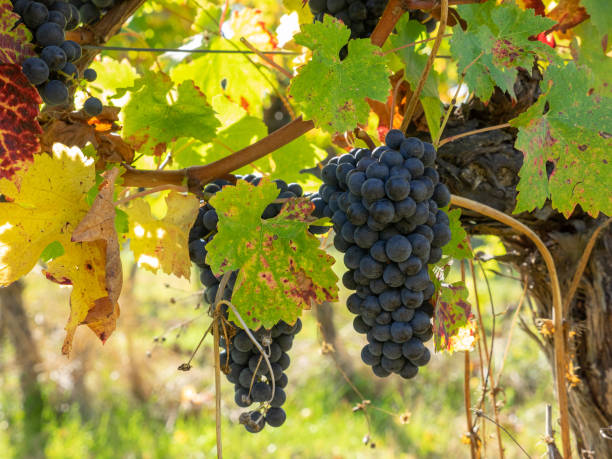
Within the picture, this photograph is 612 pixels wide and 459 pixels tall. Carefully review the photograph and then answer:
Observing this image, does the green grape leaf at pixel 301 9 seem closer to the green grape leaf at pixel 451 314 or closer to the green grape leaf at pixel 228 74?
the green grape leaf at pixel 228 74

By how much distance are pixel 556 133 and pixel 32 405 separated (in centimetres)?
419

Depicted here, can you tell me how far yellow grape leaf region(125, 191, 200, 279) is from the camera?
0.84m

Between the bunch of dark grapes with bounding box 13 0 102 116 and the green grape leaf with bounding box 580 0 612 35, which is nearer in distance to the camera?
the bunch of dark grapes with bounding box 13 0 102 116

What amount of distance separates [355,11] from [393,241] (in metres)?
0.46

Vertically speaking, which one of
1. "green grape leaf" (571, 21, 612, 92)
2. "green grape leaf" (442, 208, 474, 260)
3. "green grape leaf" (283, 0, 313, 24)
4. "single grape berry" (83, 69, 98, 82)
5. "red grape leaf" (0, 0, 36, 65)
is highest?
"green grape leaf" (283, 0, 313, 24)

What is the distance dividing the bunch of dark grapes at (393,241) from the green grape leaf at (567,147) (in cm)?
18

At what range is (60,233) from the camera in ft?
2.56

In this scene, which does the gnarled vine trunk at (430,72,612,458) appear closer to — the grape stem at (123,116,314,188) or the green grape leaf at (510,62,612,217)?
the green grape leaf at (510,62,612,217)

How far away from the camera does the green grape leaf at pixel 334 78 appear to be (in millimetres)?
802

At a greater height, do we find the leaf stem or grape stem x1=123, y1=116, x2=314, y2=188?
the leaf stem

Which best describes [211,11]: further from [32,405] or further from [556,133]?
[32,405]

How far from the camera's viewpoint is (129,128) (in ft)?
3.27

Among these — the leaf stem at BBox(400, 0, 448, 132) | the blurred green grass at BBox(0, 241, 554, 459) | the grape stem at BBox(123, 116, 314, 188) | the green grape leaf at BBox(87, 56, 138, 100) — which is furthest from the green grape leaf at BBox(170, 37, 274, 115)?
the blurred green grass at BBox(0, 241, 554, 459)

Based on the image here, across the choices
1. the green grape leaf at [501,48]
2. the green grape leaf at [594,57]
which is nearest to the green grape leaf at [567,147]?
the green grape leaf at [501,48]
